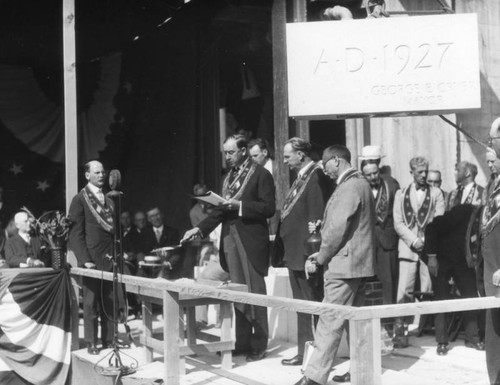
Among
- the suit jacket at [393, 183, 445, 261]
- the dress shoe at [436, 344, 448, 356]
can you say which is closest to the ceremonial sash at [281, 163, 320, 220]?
the suit jacket at [393, 183, 445, 261]

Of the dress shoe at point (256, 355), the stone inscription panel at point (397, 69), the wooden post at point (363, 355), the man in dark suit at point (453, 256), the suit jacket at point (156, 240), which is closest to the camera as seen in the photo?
the wooden post at point (363, 355)

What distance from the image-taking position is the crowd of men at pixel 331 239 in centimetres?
565

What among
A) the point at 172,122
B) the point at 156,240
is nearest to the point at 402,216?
the point at 156,240

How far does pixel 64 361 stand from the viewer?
7.62m

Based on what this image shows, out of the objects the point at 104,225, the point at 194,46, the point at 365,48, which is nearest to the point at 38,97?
the point at 194,46

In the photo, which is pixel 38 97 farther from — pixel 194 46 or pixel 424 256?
pixel 424 256

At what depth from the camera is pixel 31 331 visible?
24.8 feet

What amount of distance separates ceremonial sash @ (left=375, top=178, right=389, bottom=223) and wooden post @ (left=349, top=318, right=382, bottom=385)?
3.60m

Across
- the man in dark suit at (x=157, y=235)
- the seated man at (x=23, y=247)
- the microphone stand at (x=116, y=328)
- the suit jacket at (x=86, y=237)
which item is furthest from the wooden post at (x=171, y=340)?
the man in dark suit at (x=157, y=235)

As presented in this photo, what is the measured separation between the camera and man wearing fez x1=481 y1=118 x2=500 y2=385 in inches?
210

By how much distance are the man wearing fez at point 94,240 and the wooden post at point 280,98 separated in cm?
206

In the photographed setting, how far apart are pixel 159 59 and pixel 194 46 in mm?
555

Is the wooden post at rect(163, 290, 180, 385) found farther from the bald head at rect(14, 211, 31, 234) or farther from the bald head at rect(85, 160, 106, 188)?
the bald head at rect(14, 211, 31, 234)

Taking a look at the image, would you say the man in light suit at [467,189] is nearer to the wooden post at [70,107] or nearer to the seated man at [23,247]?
the wooden post at [70,107]
